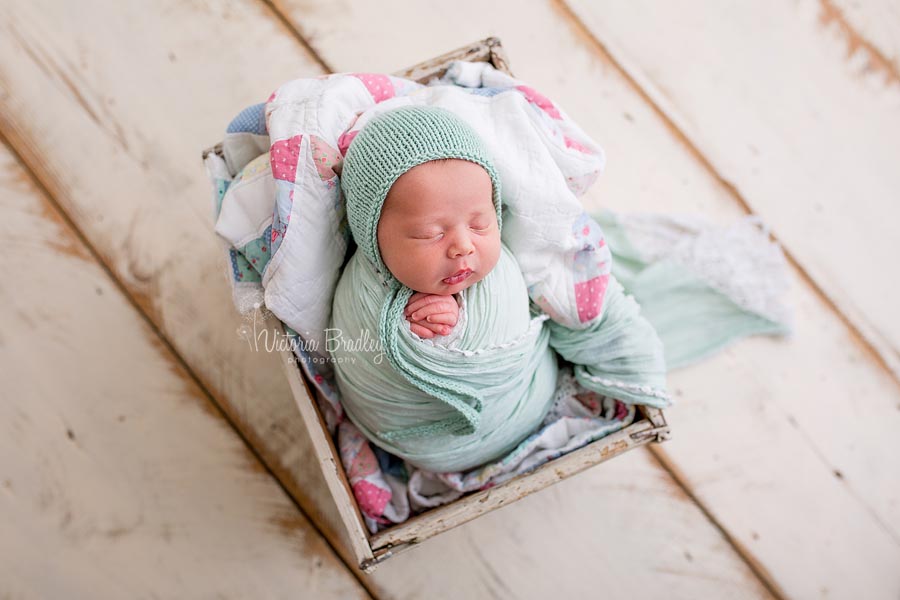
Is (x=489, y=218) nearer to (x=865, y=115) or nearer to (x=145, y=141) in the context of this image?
(x=145, y=141)

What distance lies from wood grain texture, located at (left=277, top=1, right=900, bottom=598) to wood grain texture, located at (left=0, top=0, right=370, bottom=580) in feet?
0.48

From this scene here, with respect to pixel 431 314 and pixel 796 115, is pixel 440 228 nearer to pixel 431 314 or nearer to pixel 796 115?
pixel 431 314

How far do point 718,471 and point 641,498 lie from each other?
0.48ft

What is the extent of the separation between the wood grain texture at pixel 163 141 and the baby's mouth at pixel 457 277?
0.47 m

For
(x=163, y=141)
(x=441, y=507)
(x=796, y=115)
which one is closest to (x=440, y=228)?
(x=441, y=507)

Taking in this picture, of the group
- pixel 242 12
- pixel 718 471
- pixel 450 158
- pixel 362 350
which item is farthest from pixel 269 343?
pixel 718 471

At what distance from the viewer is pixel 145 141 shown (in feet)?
4.15

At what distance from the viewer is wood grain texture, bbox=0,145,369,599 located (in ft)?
3.88

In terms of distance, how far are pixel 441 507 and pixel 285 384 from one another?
372 mm

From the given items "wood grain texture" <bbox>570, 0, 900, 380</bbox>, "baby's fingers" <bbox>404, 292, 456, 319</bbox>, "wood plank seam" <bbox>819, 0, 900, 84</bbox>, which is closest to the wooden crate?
"baby's fingers" <bbox>404, 292, 456, 319</bbox>

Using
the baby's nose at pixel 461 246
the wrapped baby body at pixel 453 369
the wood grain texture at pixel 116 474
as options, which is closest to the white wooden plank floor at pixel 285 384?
the wood grain texture at pixel 116 474

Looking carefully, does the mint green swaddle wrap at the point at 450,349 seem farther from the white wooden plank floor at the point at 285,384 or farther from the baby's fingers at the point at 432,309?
the white wooden plank floor at the point at 285,384

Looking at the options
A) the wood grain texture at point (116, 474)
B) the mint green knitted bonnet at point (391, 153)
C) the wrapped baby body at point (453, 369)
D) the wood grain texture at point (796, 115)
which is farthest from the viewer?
the wood grain texture at point (796, 115)

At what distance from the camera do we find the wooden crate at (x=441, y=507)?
926 millimetres
